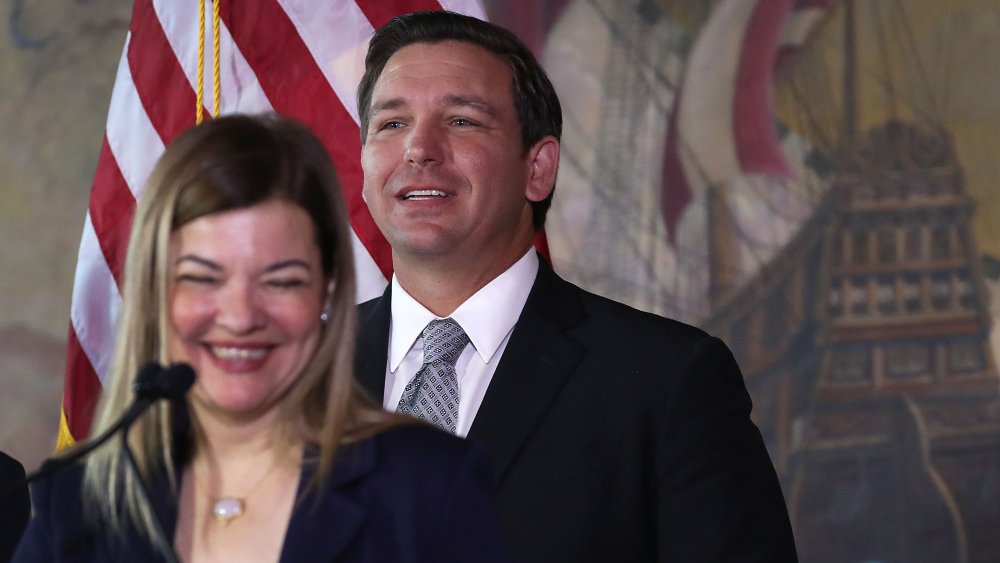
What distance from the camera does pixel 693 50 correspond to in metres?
3.78

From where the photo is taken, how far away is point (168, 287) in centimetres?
129

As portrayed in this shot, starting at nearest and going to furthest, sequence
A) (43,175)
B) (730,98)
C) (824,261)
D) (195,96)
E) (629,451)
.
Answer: (629,451), (195,96), (824,261), (730,98), (43,175)

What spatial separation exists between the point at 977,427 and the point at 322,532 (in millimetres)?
2560

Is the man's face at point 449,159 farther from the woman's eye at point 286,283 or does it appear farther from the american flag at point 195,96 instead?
the woman's eye at point 286,283

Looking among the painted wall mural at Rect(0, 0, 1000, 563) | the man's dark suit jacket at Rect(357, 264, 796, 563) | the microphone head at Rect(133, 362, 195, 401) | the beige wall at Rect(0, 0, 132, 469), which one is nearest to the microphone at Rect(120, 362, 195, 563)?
the microphone head at Rect(133, 362, 195, 401)

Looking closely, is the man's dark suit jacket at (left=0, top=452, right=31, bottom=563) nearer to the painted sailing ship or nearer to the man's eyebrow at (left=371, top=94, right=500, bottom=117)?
the man's eyebrow at (left=371, top=94, right=500, bottom=117)

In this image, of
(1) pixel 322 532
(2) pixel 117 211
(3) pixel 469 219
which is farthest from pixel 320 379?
(2) pixel 117 211

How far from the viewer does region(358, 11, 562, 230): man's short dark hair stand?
219cm

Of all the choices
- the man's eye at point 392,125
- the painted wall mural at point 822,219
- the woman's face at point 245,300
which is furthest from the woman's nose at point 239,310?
the painted wall mural at point 822,219

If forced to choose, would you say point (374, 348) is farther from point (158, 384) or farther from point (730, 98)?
point (730, 98)

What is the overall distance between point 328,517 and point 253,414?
0.45 feet

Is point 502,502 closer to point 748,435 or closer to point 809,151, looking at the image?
point 748,435

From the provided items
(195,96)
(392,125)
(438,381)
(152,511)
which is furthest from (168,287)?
(195,96)

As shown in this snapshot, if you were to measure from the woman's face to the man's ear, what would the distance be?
0.88m
